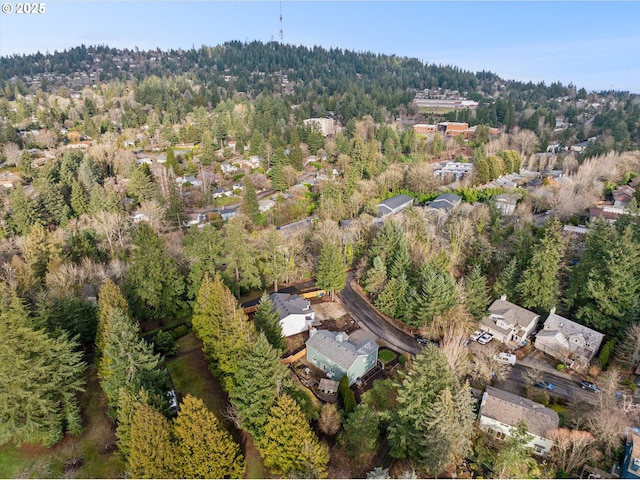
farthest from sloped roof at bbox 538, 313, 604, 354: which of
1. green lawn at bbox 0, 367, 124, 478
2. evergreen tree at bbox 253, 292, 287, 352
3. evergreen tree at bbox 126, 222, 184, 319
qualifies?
green lawn at bbox 0, 367, 124, 478

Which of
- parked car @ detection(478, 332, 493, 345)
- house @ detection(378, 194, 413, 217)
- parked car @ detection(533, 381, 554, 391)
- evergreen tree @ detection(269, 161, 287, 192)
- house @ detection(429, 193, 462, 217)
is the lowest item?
parked car @ detection(533, 381, 554, 391)

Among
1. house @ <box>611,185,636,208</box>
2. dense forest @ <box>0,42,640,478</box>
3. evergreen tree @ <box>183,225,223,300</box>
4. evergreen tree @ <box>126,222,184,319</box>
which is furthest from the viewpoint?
house @ <box>611,185,636,208</box>

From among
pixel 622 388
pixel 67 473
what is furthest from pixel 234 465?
pixel 622 388

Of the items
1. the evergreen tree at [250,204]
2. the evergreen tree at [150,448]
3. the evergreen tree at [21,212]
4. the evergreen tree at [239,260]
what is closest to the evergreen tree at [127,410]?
the evergreen tree at [150,448]

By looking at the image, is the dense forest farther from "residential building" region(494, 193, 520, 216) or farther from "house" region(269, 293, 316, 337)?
"house" region(269, 293, 316, 337)

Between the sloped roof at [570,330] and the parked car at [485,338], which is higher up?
the sloped roof at [570,330]

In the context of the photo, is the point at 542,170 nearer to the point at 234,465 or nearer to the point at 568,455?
the point at 568,455

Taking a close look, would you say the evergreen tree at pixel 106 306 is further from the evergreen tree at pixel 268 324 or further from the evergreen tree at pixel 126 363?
the evergreen tree at pixel 268 324
